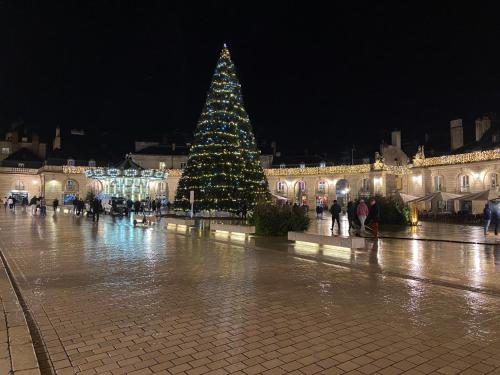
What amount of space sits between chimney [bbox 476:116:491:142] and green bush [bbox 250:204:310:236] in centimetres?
3259

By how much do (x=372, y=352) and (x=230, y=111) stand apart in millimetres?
25980

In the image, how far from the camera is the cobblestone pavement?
13.9 feet

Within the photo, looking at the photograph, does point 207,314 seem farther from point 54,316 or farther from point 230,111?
point 230,111

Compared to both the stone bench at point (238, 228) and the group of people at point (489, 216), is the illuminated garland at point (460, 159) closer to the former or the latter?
the group of people at point (489, 216)

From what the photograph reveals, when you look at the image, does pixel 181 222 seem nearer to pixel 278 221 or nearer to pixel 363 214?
pixel 278 221

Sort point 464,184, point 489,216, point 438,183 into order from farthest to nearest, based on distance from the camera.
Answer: point 438,183, point 464,184, point 489,216

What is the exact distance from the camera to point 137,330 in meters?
5.18

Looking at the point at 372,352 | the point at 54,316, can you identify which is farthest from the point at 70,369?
the point at 372,352

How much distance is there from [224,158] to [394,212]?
11.3 metres

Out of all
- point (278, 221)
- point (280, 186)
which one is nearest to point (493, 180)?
point (278, 221)

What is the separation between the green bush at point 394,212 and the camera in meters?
23.9

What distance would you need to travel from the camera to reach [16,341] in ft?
15.2

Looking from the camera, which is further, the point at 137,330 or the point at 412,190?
the point at 412,190

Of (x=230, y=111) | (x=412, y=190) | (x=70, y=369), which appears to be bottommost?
(x=70, y=369)
